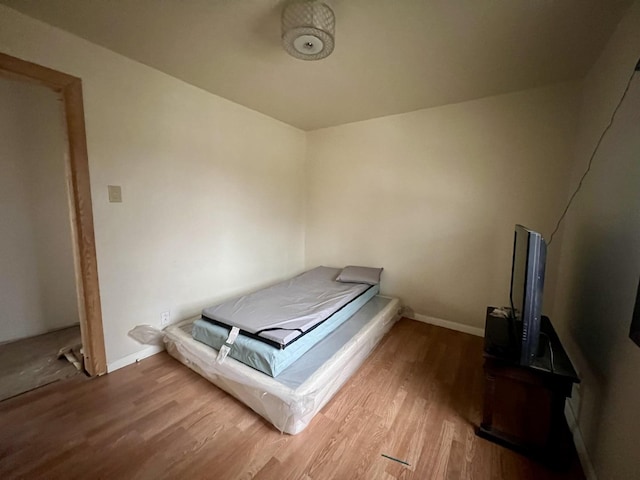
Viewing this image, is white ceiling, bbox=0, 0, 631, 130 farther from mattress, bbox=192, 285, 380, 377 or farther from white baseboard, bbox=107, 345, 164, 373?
white baseboard, bbox=107, 345, 164, 373

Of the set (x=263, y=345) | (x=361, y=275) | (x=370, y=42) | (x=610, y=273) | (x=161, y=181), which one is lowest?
(x=263, y=345)

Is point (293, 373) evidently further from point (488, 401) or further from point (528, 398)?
point (528, 398)

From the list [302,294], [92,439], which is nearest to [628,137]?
[302,294]

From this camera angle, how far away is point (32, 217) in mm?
2404

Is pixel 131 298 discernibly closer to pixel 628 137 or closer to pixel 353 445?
pixel 353 445

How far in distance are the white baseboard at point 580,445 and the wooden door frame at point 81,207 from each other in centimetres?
293

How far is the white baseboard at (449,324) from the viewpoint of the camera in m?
2.54

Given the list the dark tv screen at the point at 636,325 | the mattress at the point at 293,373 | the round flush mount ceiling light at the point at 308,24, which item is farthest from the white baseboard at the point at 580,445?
the round flush mount ceiling light at the point at 308,24

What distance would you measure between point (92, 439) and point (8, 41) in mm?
2231

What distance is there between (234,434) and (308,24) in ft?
7.26

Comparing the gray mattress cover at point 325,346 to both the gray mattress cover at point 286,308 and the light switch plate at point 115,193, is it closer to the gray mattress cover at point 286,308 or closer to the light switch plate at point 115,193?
the gray mattress cover at point 286,308

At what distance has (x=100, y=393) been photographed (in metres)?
1.68

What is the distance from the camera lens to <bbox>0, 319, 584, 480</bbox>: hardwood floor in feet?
3.97

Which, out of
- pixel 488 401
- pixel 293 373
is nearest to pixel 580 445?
pixel 488 401
